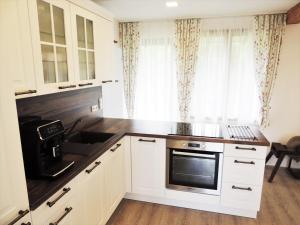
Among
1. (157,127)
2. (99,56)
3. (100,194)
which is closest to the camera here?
(100,194)

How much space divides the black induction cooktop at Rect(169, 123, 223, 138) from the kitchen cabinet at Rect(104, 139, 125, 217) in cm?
61

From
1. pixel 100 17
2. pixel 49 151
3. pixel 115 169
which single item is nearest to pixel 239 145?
pixel 115 169

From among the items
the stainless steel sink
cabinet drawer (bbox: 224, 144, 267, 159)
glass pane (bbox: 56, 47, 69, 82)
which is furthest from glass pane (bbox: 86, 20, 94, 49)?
cabinet drawer (bbox: 224, 144, 267, 159)

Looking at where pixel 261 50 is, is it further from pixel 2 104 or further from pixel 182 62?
pixel 2 104

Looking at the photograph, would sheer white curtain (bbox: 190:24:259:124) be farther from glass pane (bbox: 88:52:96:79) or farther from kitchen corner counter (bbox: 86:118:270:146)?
glass pane (bbox: 88:52:96:79)

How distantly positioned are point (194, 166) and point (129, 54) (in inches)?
91.0

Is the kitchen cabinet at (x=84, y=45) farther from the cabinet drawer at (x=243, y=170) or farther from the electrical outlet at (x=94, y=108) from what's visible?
the cabinet drawer at (x=243, y=170)

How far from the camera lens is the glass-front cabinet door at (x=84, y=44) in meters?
1.91

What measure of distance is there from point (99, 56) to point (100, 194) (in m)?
1.41

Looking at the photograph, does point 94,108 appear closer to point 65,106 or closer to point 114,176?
point 65,106

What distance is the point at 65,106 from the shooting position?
230 cm

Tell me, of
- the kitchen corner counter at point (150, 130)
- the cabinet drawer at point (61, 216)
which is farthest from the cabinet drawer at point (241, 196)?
the cabinet drawer at point (61, 216)

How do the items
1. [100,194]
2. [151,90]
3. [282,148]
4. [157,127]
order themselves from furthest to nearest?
[151,90]
[282,148]
[157,127]
[100,194]

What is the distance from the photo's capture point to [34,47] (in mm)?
1431
